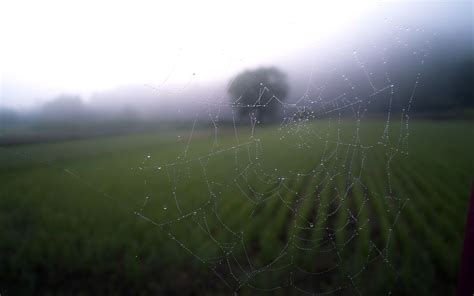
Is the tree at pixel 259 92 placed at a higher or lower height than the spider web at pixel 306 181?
higher

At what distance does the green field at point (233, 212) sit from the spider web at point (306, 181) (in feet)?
0.04

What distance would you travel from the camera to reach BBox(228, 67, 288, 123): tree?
1996mm

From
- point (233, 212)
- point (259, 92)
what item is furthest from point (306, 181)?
point (259, 92)

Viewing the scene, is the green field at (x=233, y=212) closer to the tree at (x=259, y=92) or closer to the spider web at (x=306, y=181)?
the spider web at (x=306, y=181)

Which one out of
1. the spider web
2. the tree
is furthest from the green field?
the tree

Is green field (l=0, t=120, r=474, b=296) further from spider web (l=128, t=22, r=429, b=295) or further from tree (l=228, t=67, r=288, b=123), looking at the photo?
tree (l=228, t=67, r=288, b=123)

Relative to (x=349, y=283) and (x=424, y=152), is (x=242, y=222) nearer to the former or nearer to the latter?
(x=349, y=283)

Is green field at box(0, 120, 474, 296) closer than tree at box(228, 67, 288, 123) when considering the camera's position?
No

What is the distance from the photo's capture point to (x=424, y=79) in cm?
208

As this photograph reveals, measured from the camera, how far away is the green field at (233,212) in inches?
86.4

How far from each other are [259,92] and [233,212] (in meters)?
1.00

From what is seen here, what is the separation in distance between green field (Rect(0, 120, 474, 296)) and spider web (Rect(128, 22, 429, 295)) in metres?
0.01

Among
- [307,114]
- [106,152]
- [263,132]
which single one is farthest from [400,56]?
[106,152]

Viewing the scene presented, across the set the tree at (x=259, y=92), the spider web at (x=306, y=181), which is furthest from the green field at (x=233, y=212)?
the tree at (x=259, y=92)
